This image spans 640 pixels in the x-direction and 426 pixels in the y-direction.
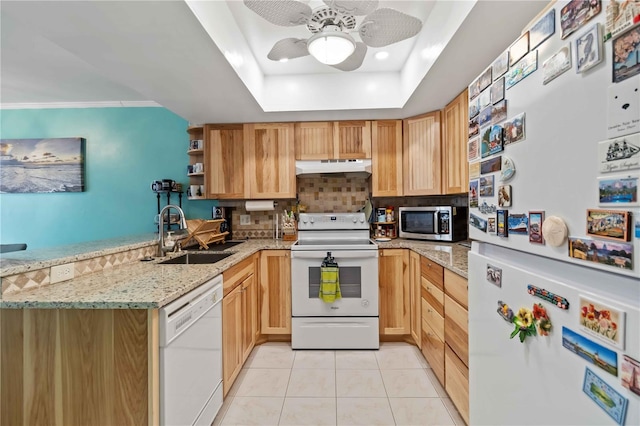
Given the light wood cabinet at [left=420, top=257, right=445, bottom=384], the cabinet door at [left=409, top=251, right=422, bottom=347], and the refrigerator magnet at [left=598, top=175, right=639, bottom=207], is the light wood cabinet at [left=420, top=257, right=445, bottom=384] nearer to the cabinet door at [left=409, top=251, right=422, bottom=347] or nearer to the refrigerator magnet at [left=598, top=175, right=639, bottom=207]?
the cabinet door at [left=409, top=251, right=422, bottom=347]

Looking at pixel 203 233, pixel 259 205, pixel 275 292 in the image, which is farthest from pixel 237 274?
pixel 259 205

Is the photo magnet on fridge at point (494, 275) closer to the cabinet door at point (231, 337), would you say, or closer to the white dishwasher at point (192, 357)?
the white dishwasher at point (192, 357)

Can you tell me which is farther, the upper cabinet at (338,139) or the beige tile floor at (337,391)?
the upper cabinet at (338,139)

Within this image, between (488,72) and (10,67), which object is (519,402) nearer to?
(488,72)

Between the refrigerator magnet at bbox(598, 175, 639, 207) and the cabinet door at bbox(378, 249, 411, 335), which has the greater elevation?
the refrigerator magnet at bbox(598, 175, 639, 207)

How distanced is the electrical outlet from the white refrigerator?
1939mm

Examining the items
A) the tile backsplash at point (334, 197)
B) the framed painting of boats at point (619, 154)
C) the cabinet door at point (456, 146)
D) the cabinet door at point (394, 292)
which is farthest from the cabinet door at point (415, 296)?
the framed painting of boats at point (619, 154)

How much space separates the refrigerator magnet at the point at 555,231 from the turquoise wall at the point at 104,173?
307 cm

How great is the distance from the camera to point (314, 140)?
8.84 feet

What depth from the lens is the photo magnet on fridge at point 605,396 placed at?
479 millimetres

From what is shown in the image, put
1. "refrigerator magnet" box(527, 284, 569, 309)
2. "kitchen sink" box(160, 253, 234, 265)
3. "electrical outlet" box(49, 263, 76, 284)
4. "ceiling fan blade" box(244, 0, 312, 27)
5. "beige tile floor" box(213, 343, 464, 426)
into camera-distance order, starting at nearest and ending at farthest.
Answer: "refrigerator magnet" box(527, 284, 569, 309) < "ceiling fan blade" box(244, 0, 312, 27) < "electrical outlet" box(49, 263, 76, 284) < "beige tile floor" box(213, 343, 464, 426) < "kitchen sink" box(160, 253, 234, 265)

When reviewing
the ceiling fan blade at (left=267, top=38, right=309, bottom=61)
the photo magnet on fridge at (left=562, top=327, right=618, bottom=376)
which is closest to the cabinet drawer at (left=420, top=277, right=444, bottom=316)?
the photo magnet on fridge at (left=562, top=327, right=618, bottom=376)

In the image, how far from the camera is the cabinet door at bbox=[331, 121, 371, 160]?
2680 millimetres

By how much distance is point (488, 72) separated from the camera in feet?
3.04
